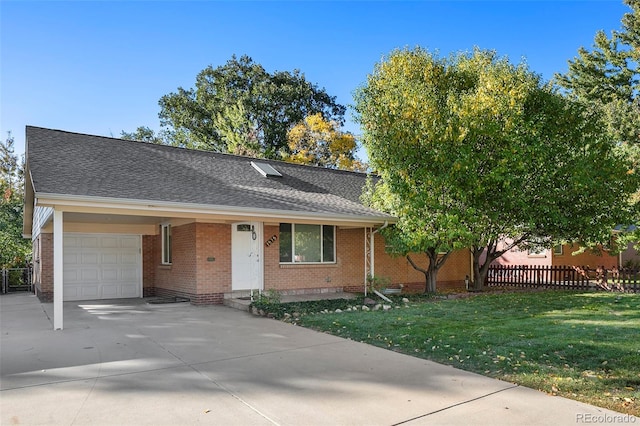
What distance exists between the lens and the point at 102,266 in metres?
14.2

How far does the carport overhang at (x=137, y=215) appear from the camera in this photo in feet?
28.1

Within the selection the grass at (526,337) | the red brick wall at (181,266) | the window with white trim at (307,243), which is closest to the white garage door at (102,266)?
the red brick wall at (181,266)

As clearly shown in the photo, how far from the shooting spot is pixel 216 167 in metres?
14.7

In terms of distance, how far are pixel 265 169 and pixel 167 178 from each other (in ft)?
14.9

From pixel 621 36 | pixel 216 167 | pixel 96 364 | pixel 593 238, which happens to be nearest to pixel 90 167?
pixel 216 167

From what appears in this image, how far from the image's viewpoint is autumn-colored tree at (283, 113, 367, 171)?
33719 mm

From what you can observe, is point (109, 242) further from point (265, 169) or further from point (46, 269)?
point (265, 169)

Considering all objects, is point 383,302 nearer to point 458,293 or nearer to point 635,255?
point 458,293

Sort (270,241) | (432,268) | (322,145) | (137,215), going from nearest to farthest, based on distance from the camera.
→ (137,215) → (270,241) → (432,268) → (322,145)

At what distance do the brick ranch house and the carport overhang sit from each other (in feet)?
0.11

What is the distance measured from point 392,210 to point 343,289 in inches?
128

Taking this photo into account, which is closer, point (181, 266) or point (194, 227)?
point (194, 227)

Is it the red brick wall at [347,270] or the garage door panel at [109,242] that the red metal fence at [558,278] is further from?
the garage door panel at [109,242]

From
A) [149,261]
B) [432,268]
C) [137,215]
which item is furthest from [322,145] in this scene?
[137,215]
